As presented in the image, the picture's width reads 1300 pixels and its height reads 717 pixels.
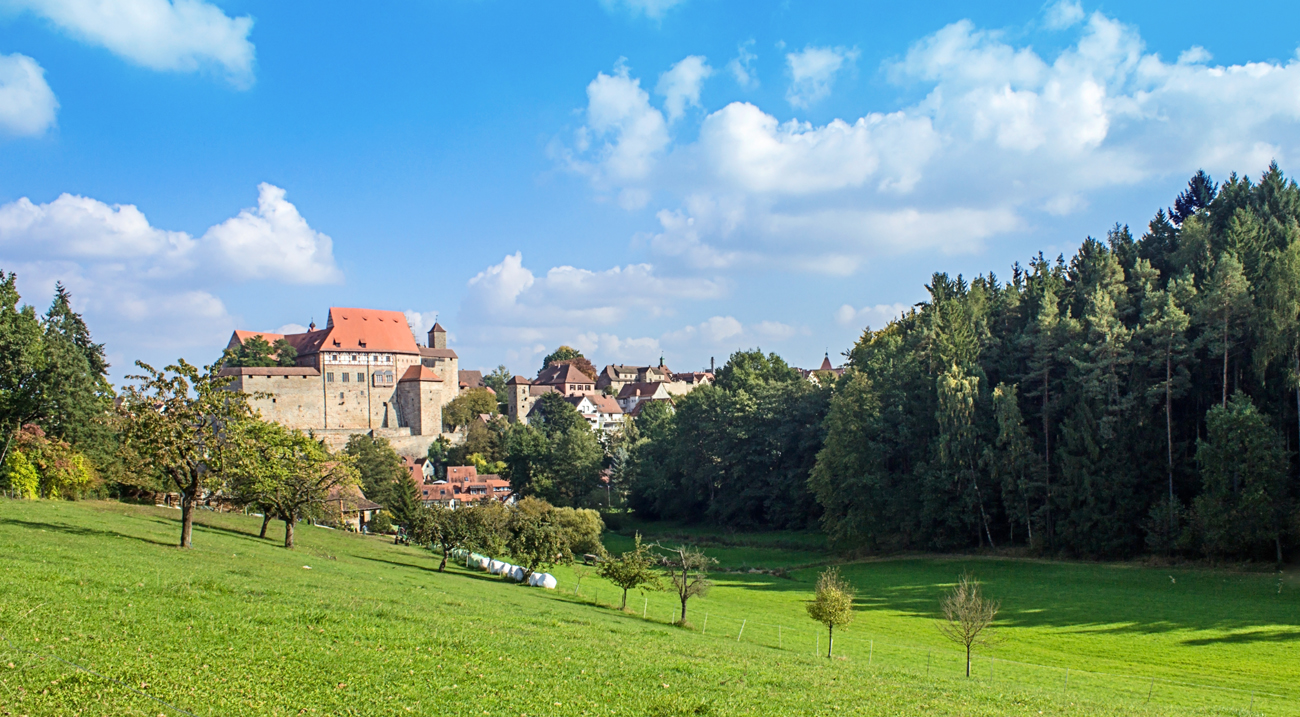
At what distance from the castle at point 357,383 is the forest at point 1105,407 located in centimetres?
5570

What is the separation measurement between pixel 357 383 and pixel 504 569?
204 feet

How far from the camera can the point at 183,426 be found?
26531 millimetres

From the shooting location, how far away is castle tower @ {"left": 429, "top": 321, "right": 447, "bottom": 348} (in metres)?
122

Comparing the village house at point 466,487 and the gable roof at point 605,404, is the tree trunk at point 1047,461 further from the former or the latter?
the gable roof at point 605,404

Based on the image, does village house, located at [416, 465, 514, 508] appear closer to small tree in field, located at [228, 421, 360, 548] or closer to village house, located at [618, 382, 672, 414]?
small tree in field, located at [228, 421, 360, 548]

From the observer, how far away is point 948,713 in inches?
545

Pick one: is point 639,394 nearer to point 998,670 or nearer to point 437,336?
point 437,336

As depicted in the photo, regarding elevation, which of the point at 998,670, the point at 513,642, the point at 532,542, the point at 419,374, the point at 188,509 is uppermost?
the point at 419,374

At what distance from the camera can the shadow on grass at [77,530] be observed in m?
25.6

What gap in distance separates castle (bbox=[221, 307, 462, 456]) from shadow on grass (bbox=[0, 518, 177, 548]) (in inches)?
2492

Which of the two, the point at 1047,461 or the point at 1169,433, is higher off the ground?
the point at 1169,433

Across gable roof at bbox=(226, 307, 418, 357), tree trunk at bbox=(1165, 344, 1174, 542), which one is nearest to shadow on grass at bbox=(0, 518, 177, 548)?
tree trunk at bbox=(1165, 344, 1174, 542)

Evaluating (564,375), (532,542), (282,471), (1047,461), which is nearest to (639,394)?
(564,375)

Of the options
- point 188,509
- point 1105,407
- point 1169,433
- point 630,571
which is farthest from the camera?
point 1105,407
